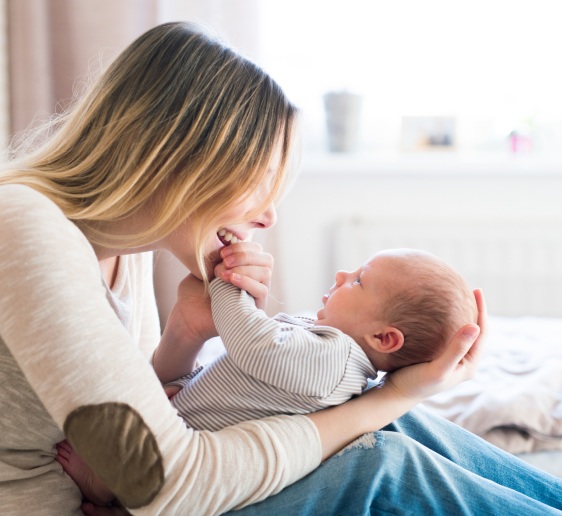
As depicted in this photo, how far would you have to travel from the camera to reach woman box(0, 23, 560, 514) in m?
0.93

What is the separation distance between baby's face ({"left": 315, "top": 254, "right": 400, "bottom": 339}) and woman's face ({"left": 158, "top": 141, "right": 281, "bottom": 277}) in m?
0.19

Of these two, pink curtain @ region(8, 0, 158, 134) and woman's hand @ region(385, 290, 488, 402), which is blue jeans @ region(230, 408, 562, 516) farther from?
pink curtain @ region(8, 0, 158, 134)

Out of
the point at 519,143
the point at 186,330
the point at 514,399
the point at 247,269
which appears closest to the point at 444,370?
the point at 247,269

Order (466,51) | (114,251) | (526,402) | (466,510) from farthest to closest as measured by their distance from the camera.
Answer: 1. (466,51)
2. (526,402)
3. (114,251)
4. (466,510)

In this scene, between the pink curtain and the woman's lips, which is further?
the pink curtain

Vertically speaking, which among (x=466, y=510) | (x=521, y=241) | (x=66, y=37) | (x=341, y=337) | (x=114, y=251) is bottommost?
(x=521, y=241)

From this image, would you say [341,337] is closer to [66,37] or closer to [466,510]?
[466,510]

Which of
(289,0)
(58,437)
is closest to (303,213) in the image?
(289,0)

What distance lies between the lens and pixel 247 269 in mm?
1229

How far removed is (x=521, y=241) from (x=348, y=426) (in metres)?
2.00

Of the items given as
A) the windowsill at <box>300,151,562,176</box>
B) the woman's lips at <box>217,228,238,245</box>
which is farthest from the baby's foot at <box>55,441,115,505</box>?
the windowsill at <box>300,151,562,176</box>

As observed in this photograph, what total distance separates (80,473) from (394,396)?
495 millimetres

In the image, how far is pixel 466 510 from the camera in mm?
1031

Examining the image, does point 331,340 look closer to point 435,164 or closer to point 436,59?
point 435,164
